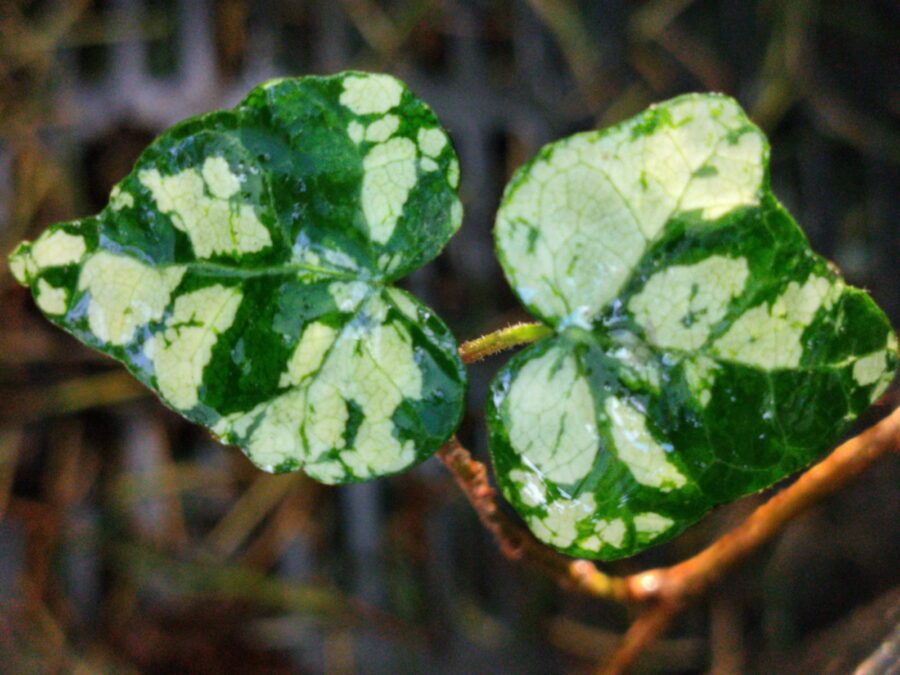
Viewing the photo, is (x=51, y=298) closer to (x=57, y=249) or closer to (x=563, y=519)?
(x=57, y=249)

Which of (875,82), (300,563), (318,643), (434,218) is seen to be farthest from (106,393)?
(875,82)

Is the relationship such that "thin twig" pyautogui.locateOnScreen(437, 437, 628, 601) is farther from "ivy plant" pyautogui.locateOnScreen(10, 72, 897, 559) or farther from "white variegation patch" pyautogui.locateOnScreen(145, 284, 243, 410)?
"white variegation patch" pyautogui.locateOnScreen(145, 284, 243, 410)

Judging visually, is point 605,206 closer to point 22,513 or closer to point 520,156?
point 520,156

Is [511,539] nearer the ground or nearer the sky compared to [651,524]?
nearer the ground

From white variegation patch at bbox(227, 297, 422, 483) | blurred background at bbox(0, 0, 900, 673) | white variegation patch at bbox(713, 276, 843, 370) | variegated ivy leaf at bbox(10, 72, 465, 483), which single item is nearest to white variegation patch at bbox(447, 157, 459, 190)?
variegated ivy leaf at bbox(10, 72, 465, 483)

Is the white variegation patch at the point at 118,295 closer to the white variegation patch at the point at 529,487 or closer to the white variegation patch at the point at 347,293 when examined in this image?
the white variegation patch at the point at 347,293

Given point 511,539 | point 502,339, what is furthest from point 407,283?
point 502,339
